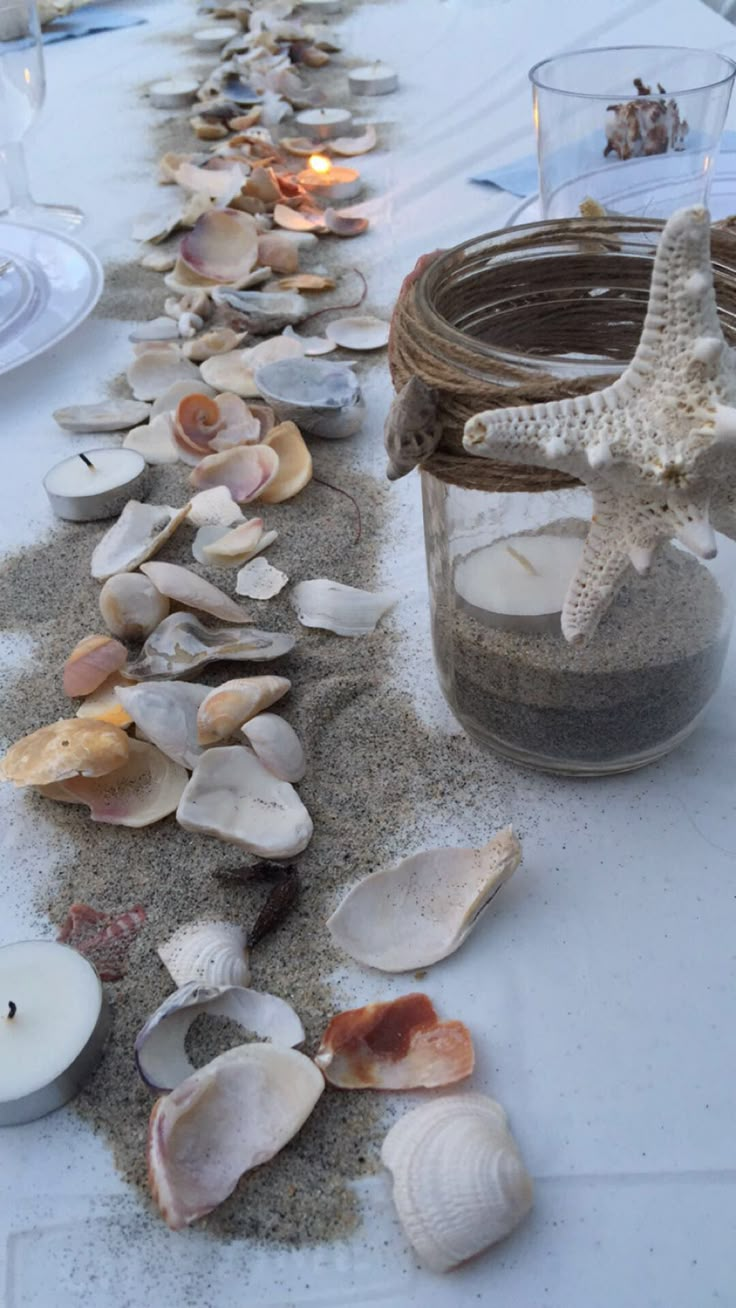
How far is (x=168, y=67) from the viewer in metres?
1.59

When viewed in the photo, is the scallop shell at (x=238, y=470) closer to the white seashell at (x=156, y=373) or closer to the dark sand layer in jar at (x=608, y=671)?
the white seashell at (x=156, y=373)

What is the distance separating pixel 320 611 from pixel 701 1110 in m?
0.34

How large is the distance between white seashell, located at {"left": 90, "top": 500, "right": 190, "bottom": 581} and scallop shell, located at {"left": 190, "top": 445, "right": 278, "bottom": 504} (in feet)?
0.17

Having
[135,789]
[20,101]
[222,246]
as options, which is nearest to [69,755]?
[135,789]

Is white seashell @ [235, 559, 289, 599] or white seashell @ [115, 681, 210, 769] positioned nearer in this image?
white seashell @ [115, 681, 210, 769]

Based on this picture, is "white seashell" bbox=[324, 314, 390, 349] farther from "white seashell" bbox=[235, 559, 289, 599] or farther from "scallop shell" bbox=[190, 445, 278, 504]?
"white seashell" bbox=[235, 559, 289, 599]

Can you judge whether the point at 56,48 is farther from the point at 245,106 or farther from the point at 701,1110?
the point at 701,1110

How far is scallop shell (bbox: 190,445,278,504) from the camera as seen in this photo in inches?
28.6

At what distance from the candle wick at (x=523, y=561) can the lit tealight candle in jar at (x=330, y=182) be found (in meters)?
0.80

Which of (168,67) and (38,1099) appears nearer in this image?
(38,1099)

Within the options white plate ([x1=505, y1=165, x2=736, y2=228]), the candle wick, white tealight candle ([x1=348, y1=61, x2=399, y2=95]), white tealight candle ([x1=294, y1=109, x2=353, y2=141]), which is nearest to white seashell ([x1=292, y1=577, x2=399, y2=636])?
the candle wick

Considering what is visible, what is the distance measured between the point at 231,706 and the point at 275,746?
0.03 meters

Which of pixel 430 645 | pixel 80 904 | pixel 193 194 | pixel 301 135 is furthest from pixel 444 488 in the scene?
pixel 301 135

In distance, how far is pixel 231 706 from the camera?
1.66ft
